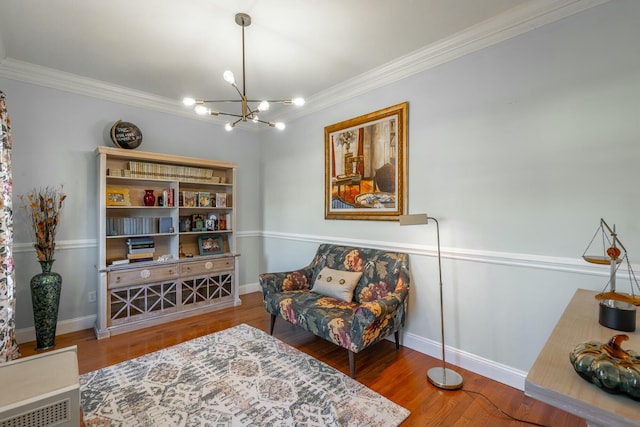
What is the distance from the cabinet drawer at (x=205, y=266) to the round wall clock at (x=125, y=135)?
153cm

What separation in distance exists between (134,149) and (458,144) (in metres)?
3.54

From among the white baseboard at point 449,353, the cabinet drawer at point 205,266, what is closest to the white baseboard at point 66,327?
the white baseboard at point 449,353

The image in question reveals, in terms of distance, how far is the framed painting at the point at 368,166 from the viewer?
112 inches

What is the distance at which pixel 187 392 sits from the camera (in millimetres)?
2096

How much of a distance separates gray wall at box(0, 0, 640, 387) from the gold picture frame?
0.23 metres

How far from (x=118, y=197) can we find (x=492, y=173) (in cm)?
385

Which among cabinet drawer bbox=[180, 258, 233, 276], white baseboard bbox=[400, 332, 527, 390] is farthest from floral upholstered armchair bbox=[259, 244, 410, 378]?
cabinet drawer bbox=[180, 258, 233, 276]

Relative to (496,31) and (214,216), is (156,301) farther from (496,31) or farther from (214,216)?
(496,31)

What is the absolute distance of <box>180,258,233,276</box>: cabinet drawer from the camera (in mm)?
3574

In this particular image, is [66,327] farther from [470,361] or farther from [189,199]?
[470,361]

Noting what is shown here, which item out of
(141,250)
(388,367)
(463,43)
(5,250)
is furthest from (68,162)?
(463,43)

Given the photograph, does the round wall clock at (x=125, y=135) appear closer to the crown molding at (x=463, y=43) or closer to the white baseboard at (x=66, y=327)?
the white baseboard at (x=66, y=327)

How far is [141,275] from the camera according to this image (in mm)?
3252

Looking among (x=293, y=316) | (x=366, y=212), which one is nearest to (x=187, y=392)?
(x=293, y=316)
